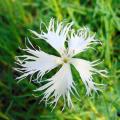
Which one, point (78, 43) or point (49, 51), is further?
point (49, 51)

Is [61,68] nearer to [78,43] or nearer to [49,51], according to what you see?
[78,43]

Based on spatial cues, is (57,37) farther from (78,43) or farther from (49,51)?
(49,51)

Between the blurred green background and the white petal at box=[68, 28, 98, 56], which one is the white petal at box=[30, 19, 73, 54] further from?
the blurred green background

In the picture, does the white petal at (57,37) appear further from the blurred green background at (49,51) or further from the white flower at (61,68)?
the blurred green background at (49,51)

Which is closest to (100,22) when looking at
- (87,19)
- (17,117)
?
(87,19)

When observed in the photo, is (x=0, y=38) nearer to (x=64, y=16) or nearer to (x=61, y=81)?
(x=64, y=16)

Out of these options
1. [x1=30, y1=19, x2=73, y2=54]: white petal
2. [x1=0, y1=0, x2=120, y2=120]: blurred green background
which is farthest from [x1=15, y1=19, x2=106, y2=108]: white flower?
[x1=0, y1=0, x2=120, y2=120]: blurred green background

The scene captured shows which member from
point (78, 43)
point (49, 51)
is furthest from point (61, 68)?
point (49, 51)

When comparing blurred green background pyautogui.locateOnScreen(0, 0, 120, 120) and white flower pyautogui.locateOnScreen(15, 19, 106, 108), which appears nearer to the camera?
white flower pyautogui.locateOnScreen(15, 19, 106, 108)
